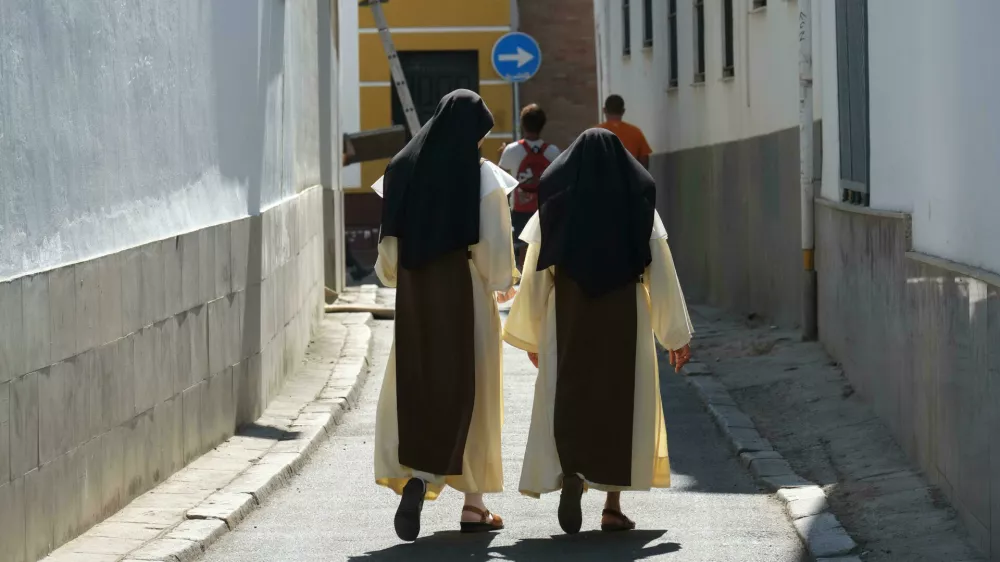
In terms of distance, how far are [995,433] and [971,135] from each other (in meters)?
1.43

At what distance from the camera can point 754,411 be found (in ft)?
35.3

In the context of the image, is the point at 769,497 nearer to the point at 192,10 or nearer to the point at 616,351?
the point at 616,351

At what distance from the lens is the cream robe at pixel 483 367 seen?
749 cm

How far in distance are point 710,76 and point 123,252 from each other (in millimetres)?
11643

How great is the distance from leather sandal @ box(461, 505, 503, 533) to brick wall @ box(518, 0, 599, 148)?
895 inches

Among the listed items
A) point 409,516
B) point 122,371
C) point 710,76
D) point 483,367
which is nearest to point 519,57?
point 710,76

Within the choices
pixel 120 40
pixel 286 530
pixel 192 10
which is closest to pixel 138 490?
pixel 286 530

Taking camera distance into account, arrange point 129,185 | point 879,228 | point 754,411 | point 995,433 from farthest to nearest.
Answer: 1. point 754,411
2. point 879,228
3. point 129,185
4. point 995,433

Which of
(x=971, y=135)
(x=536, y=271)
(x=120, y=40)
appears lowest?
(x=536, y=271)

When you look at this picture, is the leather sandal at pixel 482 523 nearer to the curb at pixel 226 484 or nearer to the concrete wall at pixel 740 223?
the curb at pixel 226 484

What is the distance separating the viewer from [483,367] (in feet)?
25.0

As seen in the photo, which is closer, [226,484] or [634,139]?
[226,484]

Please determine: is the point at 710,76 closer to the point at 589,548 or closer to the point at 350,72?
the point at 589,548

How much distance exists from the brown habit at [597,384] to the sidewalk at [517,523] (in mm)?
343
